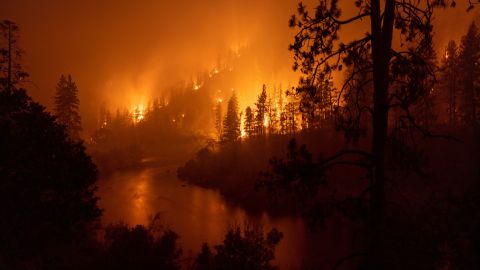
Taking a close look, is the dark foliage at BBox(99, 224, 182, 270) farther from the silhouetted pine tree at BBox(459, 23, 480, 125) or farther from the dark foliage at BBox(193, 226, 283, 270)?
the silhouetted pine tree at BBox(459, 23, 480, 125)

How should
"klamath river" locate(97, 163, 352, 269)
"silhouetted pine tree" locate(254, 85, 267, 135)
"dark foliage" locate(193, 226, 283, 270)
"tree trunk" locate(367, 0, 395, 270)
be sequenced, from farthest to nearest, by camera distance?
1. "silhouetted pine tree" locate(254, 85, 267, 135)
2. "klamath river" locate(97, 163, 352, 269)
3. "dark foliage" locate(193, 226, 283, 270)
4. "tree trunk" locate(367, 0, 395, 270)

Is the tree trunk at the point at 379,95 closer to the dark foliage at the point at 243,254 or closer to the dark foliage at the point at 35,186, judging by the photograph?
the dark foliage at the point at 243,254

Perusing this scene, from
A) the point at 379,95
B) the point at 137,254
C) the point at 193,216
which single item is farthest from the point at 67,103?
the point at 379,95

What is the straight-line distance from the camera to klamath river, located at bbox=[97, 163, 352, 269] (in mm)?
28798

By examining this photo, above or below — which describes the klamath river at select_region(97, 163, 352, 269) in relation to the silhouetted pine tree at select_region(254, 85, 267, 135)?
below


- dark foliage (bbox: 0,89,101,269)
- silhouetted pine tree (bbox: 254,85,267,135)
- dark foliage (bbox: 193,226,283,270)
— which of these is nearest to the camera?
dark foliage (bbox: 0,89,101,269)

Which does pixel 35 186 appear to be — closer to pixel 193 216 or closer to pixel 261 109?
pixel 193 216

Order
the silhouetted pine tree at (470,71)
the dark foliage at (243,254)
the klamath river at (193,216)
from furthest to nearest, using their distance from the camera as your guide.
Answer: the silhouetted pine tree at (470,71), the klamath river at (193,216), the dark foliage at (243,254)

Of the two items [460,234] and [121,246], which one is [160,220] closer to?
[121,246]

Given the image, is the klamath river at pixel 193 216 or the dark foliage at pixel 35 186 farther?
the klamath river at pixel 193 216

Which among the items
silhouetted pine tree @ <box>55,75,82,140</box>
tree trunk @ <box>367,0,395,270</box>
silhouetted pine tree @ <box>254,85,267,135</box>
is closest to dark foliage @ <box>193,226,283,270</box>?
tree trunk @ <box>367,0,395,270</box>

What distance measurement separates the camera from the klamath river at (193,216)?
2880 centimetres

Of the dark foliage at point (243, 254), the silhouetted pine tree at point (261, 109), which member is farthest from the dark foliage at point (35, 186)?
the silhouetted pine tree at point (261, 109)

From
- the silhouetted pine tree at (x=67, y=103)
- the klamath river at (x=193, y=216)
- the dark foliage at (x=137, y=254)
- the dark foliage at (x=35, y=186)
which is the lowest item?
the klamath river at (x=193, y=216)
